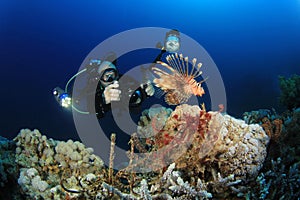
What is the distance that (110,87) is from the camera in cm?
407

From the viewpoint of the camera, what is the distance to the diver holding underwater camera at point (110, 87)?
4121 millimetres

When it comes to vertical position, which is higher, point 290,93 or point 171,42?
point 290,93

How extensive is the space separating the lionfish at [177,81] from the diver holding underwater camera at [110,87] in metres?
→ 0.26

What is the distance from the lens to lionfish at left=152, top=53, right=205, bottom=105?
4.17m

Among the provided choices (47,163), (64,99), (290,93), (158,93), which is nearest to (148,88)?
(158,93)

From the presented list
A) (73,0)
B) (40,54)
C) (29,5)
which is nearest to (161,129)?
(40,54)

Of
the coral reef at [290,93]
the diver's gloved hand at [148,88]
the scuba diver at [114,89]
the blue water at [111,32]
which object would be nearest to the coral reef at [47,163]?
the scuba diver at [114,89]

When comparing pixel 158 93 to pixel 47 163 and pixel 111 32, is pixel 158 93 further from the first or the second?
pixel 111 32

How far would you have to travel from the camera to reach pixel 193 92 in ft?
13.8

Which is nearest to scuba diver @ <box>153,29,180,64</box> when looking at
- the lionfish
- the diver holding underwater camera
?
the diver holding underwater camera

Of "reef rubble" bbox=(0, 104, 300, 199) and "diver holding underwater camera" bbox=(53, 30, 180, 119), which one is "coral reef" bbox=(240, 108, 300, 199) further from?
"diver holding underwater camera" bbox=(53, 30, 180, 119)

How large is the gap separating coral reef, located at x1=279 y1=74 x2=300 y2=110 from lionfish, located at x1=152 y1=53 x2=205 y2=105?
3.49 m

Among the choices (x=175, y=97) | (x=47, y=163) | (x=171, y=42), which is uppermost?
(x=171, y=42)

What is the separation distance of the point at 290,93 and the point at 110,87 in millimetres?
4836
